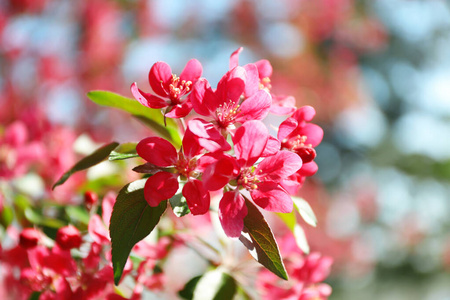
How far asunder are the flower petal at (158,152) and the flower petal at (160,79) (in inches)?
3.8

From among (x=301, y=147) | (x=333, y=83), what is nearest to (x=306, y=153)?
(x=301, y=147)

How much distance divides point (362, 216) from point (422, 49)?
92.2 inches

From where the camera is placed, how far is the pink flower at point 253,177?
0.54 m

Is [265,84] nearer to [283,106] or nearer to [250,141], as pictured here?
[283,106]

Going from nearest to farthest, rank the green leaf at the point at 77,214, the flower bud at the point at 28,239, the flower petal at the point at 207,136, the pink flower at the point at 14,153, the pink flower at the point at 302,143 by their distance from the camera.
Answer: the flower petal at the point at 207,136 < the pink flower at the point at 302,143 < the flower bud at the point at 28,239 < the green leaf at the point at 77,214 < the pink flower at the point at 14,153

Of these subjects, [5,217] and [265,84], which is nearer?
[265,84]

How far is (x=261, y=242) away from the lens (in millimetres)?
572

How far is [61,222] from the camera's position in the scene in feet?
2.83

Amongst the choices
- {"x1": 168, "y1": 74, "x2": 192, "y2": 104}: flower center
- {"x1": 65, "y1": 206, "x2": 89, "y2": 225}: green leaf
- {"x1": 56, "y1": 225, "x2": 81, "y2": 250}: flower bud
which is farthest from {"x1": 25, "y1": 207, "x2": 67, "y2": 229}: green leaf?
{"x1": 168, "y1": 74, "x2": 192, "y2": 104}: flower center

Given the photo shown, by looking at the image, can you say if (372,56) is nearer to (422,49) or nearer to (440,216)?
(422,49)

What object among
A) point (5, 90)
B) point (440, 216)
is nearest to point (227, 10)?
point (5, 90)

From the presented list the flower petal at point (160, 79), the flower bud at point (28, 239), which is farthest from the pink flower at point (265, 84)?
the flower bud at point (28, 239)

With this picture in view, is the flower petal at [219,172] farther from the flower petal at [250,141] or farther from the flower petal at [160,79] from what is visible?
the flower petal at [160,79]

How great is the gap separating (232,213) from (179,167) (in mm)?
97
